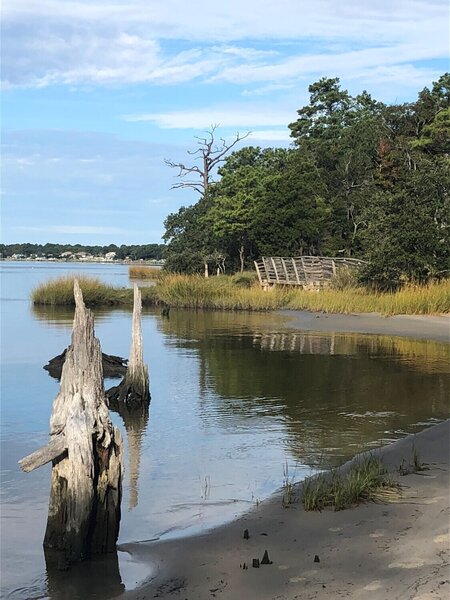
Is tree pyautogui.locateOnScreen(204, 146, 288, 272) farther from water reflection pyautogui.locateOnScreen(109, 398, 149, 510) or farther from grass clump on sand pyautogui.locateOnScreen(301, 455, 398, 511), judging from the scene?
grass clump on sand pyautogui.locateOnScreen(301, 455, 398, 511)

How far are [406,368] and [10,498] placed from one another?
34.8ft

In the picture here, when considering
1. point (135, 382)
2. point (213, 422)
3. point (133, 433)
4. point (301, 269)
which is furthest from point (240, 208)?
point (133, 433)

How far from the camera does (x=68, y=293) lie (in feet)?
123

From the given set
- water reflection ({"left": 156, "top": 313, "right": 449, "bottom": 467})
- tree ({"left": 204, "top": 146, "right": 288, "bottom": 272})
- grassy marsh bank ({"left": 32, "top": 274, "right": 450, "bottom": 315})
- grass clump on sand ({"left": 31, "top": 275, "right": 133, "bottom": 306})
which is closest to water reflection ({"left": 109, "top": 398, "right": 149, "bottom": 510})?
water reflection ({"left": 156, "top": 313, "right": 449, "bottom": 467})

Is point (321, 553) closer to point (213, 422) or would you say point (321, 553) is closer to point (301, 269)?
point (213, 422)

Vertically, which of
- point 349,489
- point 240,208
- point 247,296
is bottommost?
point 349,489

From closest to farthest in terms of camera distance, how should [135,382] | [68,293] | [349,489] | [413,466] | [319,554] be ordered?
[319,554] < [349,489] < [413,466] < [135,382] < [68,293]

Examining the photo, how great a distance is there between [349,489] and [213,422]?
5.22 m

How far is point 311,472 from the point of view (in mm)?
8375

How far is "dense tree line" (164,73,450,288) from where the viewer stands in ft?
97.8

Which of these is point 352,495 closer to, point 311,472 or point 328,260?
point 311,472

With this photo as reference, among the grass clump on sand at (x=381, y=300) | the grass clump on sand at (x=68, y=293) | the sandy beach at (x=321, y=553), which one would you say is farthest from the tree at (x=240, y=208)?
the sandy beach at (x=321, y=553)

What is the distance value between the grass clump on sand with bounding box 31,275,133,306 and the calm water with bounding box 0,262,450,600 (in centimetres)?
1389

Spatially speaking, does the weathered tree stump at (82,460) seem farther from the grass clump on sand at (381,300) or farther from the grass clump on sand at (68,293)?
the grass clump on sand at (68,293)
